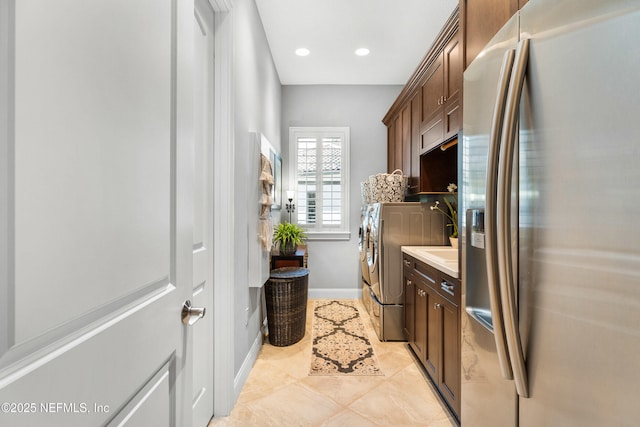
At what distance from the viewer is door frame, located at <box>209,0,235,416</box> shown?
1.82m

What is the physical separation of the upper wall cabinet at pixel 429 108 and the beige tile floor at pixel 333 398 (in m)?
1.69

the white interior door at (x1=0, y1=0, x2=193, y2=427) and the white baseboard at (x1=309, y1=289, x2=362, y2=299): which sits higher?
the white interior door at (x1=0, y1=0, x2=193, y2=427)

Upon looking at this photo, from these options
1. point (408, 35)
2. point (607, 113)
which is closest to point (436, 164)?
point (408, 35)

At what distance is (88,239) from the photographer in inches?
20.1

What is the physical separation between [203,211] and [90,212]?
1.21m

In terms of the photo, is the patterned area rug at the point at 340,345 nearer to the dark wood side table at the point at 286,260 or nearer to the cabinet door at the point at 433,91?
the dark wood side table at the point at 286,260

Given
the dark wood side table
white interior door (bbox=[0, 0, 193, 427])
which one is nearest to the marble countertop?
the dark wood side table

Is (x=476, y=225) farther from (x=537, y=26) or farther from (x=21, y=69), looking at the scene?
(x=21, y=69)

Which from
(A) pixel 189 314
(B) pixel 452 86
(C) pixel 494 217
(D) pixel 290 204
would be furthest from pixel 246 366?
(B) pixel 452 86

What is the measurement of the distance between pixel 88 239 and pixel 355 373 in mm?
2225

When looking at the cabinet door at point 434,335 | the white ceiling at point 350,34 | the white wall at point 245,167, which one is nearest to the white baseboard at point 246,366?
the white wall at point 245,167

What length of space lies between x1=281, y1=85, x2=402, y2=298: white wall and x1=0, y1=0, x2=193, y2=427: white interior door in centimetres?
353

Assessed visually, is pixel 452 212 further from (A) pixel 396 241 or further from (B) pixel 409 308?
(B) pixel 409 308

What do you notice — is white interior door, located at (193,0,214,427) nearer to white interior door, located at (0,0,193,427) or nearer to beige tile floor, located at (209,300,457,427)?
beige tile floor, located at (209,300,457,427)
